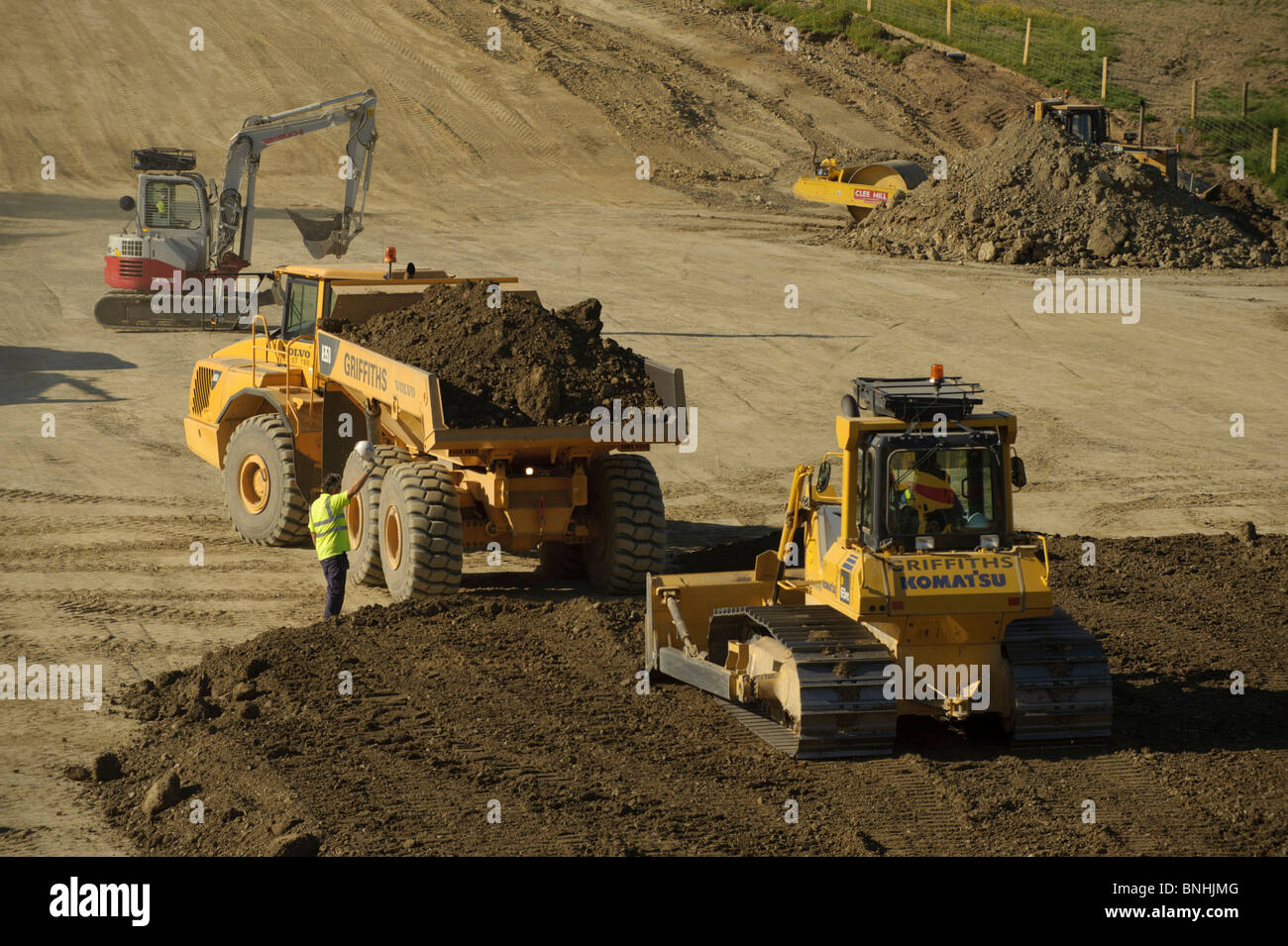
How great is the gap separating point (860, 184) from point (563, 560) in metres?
22.1

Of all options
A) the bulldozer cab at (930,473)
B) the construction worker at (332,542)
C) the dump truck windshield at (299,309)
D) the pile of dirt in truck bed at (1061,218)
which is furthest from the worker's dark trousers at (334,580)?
the pile of dirt in truck bed at (1061,218)

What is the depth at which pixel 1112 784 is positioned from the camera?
8.74m

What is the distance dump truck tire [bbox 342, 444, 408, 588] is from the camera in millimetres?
13094

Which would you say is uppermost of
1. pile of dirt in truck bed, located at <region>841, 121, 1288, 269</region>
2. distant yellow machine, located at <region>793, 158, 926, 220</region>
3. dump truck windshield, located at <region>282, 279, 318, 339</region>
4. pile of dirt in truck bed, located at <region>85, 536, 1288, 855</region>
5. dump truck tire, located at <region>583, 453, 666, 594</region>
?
distant yellow machine, located at <region>793, 158, 926, 220</region>

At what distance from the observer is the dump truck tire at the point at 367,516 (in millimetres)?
13094

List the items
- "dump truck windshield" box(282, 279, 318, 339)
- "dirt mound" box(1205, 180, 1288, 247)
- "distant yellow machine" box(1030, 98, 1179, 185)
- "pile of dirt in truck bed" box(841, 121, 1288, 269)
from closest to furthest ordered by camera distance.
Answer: "dump truck windshield" box(282, 279, 318, 339)
"pile of dirt in truck bed" box(841, 121, 1288, 269)
"distant yellow machine" box(1030, 98, 1179, 185)
"dirt mound" box(1205, 180, 1288, 247)

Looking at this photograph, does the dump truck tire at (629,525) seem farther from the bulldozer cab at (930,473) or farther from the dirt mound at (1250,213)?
the dirt mound at (1250,213)

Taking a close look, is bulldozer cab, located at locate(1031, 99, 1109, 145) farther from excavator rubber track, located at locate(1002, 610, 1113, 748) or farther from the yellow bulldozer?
excavator rubber track, located at locate(1002, 610, 1113, 748)

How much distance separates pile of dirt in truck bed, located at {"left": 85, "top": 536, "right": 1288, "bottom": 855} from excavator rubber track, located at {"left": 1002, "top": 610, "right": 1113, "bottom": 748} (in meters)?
0.17

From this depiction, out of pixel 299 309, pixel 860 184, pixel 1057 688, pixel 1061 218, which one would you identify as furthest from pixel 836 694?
pixel 860 184

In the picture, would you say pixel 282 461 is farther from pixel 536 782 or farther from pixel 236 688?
pixel 536 782

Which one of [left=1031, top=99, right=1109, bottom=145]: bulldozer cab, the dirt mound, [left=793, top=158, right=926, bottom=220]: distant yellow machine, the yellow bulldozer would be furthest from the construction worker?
the dirt mound

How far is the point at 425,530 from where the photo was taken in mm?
12359

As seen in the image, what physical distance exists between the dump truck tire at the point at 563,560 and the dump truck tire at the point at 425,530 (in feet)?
4.62
